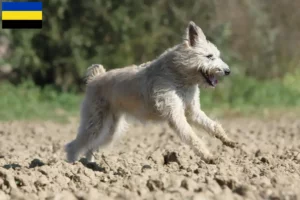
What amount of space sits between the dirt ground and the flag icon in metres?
8.47

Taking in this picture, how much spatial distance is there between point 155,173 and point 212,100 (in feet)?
46.4

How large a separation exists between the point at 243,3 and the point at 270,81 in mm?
2843

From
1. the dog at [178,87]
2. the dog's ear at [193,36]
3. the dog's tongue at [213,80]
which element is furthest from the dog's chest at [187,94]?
the dog's ear at [193,36]

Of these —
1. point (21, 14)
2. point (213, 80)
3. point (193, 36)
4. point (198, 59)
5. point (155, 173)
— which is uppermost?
point (21, 14)

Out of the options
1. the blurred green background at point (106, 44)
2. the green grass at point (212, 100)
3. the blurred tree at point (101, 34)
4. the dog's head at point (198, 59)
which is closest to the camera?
the dog's head at point (198, 59)

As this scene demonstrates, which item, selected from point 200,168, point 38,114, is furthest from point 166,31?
point 200,168

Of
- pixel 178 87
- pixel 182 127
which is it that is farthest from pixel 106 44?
pixel 182 127

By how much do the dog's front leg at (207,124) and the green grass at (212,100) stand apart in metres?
8.64

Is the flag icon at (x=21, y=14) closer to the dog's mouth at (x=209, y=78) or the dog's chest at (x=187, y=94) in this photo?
the dog's chest at (x=187, y=94)

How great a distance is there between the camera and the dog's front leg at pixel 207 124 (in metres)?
8.55

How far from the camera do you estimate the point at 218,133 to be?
8.55 m

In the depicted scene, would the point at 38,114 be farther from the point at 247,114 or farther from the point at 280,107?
the point at 280,107

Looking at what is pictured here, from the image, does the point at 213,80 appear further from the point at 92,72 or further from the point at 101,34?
the point at 101,34

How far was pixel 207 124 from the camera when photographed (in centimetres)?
869
